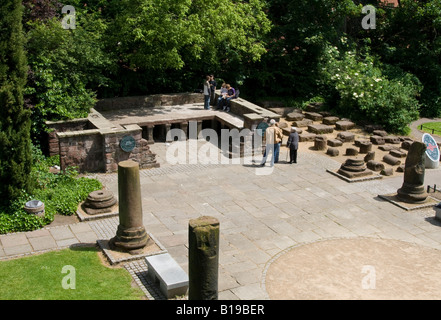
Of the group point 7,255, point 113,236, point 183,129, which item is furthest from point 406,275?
point 183,129

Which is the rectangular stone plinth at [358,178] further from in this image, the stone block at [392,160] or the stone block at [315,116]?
the stone block at [315,116]

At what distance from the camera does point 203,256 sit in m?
9.02

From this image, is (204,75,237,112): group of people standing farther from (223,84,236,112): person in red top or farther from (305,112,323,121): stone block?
(305,112,323,121): stone block

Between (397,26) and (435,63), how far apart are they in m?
2.99

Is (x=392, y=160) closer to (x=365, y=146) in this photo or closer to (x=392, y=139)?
(x=365, y=146)

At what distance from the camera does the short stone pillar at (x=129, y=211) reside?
1178 cm

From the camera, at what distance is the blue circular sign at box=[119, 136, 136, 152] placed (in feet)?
56.6

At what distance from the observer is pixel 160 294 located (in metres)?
10.5

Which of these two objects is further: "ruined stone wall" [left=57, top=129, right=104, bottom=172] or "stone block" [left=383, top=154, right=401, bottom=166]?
"stone block" [left=383, top=154, right=401, bottom=166]

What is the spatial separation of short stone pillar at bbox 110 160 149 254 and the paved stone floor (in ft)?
2.10

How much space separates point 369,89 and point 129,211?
54.3ft

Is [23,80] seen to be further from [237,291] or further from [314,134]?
[314,134]

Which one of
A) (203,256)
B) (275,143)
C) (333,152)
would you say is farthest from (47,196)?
(333,152)

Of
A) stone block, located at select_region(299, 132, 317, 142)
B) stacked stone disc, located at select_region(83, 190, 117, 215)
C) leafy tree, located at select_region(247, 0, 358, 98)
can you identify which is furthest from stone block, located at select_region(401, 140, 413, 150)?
stacked stone disc, located at select_region(83, 190, 117, 215)
